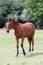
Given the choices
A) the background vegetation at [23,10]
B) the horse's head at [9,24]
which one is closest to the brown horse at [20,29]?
the horse's head at [9,24]

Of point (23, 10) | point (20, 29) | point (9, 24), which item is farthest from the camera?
point (23, 10)

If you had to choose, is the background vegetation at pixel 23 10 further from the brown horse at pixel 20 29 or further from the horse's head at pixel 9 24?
the horse's head at pixel 9 24

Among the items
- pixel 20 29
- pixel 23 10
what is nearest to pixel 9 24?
pixel 20 29

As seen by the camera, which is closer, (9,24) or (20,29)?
(9,24)

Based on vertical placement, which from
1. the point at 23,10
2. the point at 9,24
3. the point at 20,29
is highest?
the point at 9,24

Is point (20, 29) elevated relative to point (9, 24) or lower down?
lower down

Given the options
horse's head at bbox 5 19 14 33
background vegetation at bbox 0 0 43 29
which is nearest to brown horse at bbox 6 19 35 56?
horse's head at bbox 5 19 14 33

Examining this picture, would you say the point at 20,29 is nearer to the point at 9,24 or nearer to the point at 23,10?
the point at 9,24

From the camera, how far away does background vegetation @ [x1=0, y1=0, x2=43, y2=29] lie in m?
49.2

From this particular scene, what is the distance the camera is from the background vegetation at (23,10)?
4919cm

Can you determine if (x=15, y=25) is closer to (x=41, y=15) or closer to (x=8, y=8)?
(x=41, y=15)

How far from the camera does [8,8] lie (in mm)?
53406

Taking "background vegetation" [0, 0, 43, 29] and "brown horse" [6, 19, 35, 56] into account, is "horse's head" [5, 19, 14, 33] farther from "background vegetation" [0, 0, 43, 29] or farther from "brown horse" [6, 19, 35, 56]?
"background vegetation" [0, 0, 43, 29]

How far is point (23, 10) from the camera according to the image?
5444cm
